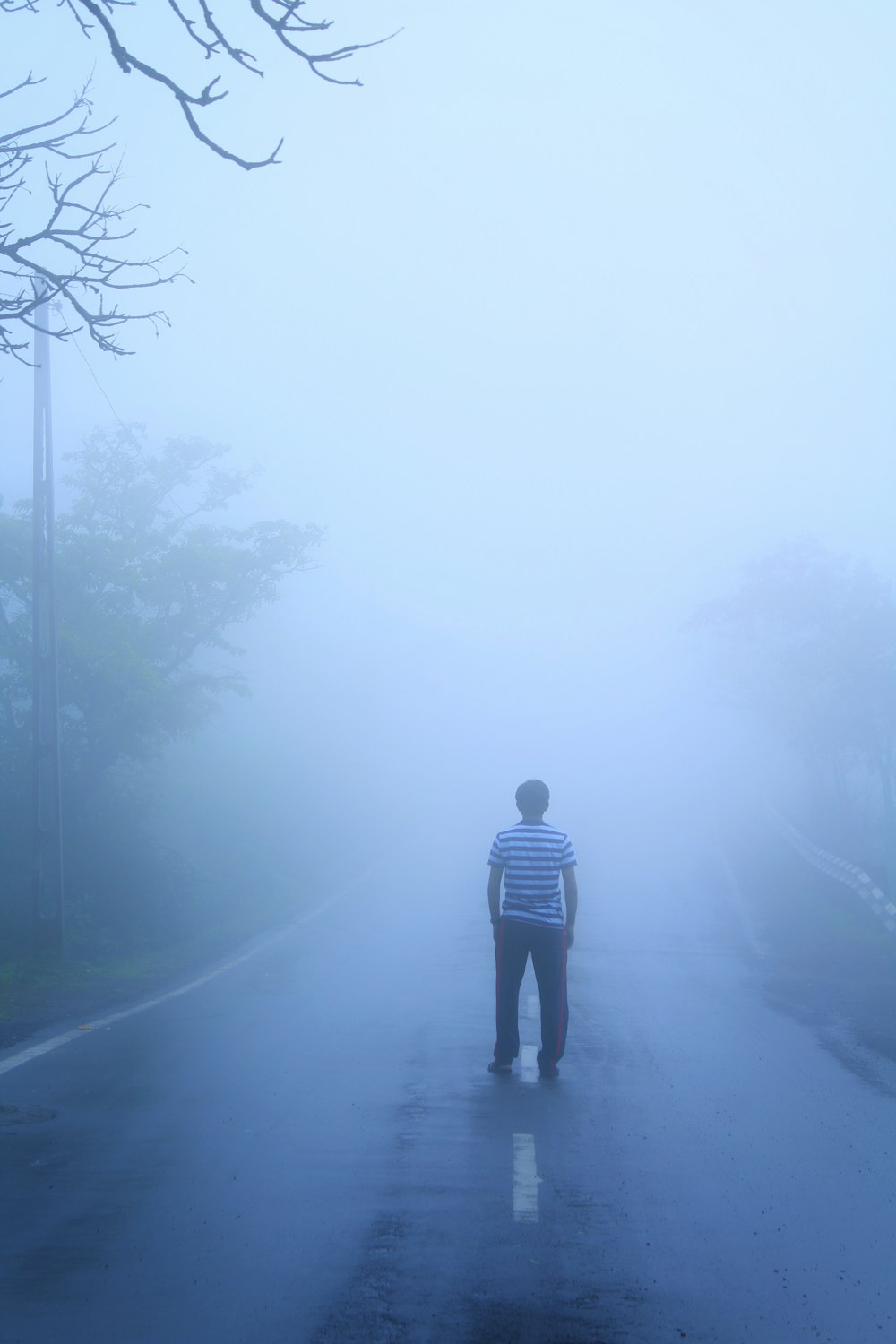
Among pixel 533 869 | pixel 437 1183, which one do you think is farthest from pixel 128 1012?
pixel 437 1183

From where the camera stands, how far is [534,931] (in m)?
8.68

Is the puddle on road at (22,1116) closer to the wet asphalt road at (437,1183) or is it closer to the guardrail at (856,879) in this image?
the wet asphalt road at (437,1183)

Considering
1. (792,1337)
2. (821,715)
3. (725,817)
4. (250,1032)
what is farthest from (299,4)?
(725,817)

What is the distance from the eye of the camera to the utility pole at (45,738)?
14.7 meters

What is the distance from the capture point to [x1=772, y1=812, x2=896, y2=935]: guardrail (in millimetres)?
19250

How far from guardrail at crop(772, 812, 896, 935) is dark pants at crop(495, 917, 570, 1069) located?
1161cm

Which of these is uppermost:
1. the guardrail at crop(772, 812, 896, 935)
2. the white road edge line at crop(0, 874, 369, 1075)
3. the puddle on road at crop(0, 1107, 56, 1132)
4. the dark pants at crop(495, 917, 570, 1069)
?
the dark pants at crop(495, 917, 570, 1069)

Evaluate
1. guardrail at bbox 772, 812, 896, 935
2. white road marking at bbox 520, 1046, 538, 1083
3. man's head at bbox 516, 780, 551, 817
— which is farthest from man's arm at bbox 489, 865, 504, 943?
guardrail at bbox 772, 812, 896, 935

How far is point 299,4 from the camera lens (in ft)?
18.5

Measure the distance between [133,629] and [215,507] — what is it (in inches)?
358

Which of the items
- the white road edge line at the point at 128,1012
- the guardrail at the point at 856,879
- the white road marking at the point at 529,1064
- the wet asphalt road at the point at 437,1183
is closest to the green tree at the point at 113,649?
the white road edge line at the point at 128,1012

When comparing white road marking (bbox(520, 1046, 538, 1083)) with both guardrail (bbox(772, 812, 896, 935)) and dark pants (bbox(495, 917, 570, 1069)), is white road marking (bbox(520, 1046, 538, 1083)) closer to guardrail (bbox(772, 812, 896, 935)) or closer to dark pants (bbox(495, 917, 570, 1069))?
dark pants (bbox(495, 917, 570, 1069))

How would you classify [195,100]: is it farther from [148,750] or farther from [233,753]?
[233,753]

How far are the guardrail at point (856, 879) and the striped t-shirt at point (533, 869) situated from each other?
1164 centimetres
